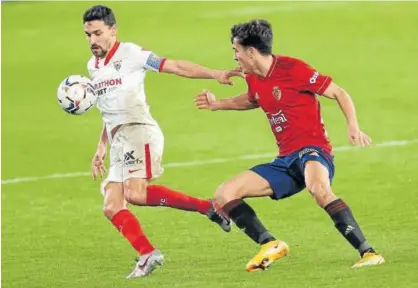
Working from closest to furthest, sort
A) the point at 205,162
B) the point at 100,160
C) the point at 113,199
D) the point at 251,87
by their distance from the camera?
the point at 251,87, the point at 113,199, the point at 100,160, the point at 205,162

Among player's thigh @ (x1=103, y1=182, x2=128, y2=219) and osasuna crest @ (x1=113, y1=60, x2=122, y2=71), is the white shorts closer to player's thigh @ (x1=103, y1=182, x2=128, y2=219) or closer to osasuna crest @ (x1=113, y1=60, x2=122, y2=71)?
player's thigh @ (x1=103, y1=182, x2=128, y2=219)

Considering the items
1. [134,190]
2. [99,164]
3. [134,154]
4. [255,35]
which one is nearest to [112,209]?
[134,190]

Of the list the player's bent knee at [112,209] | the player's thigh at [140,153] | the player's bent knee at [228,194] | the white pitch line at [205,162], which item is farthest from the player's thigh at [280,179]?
the white pitch line at [205,162]

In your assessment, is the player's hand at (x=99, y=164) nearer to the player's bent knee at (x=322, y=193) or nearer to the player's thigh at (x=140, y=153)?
the player's thigh at (x=140, y=153)

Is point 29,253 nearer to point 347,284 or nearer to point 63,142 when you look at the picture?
point 347,284

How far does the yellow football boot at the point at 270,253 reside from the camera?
466 inches

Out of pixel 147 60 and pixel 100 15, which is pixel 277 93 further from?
pixel 100 15

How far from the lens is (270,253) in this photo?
11.8 m

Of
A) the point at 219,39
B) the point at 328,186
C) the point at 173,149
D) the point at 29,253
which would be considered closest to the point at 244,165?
the point at 173,149

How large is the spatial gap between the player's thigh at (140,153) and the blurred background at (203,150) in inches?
30.4

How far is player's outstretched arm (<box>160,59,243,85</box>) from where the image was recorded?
12.3 metres

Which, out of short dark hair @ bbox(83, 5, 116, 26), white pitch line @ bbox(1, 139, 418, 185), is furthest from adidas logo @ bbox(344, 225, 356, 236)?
white pitch line @ bbox(1, 139, 418, 185)

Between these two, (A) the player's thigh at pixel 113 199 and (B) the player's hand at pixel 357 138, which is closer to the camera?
(B) the player's hand at pixel 357 138

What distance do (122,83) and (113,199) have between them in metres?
0.97
